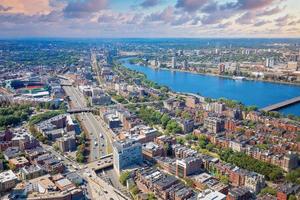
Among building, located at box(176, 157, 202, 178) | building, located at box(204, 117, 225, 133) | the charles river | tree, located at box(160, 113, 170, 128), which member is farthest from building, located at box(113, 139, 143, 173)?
the charles river

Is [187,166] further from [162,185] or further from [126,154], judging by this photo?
[126,154]

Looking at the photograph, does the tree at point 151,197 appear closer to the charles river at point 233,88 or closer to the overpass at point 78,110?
the overpass at point 78,110

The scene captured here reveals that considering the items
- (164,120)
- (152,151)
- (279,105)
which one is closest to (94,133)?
(164,120)

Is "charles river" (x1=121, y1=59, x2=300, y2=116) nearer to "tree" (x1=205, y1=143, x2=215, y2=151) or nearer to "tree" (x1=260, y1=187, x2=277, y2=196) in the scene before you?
"tree" (x1=205, y1=143, x2=215, y2=151)

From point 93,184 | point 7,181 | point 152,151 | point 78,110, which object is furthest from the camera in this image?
point 78,110

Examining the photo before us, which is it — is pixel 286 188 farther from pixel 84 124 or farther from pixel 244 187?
pixel 84 124

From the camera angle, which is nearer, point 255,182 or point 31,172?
point 255,182
